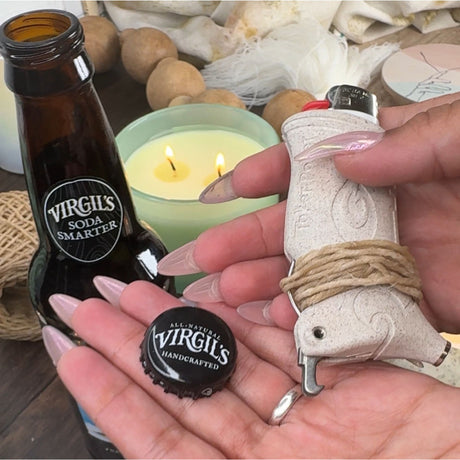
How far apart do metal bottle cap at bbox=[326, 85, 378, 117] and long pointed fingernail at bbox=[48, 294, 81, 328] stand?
21 centimetres

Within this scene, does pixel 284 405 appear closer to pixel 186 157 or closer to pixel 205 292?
pixel 205 292

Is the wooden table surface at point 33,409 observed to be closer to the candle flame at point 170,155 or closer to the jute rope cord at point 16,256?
Answer: the jute rope cord at point 16,256

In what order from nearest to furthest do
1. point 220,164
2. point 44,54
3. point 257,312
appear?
point 44,54, point 257,312, point 220,164

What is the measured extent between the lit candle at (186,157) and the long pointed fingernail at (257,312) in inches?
3.1

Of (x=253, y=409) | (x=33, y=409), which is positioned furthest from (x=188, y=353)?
(x=33, y=409)

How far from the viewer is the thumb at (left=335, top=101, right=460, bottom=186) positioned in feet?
1.30

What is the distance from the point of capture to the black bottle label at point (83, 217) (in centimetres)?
38

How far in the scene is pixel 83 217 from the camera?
1.27ft

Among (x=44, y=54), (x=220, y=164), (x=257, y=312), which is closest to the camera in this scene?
(x=44, y=54)

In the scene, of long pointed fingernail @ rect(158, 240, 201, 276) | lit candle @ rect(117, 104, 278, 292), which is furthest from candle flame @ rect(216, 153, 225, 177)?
long pointed fingernail @ rect(158, 240, 201, 276)

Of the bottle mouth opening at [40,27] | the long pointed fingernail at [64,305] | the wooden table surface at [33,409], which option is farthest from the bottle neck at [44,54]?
the wooden table surface at [33,409]

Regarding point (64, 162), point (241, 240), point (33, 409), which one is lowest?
point (33, 409)

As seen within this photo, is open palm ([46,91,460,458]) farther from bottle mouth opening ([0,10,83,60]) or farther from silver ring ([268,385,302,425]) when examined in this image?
bottle mouth opening ([0,10,83,60])

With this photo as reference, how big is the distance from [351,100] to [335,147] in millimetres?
52
